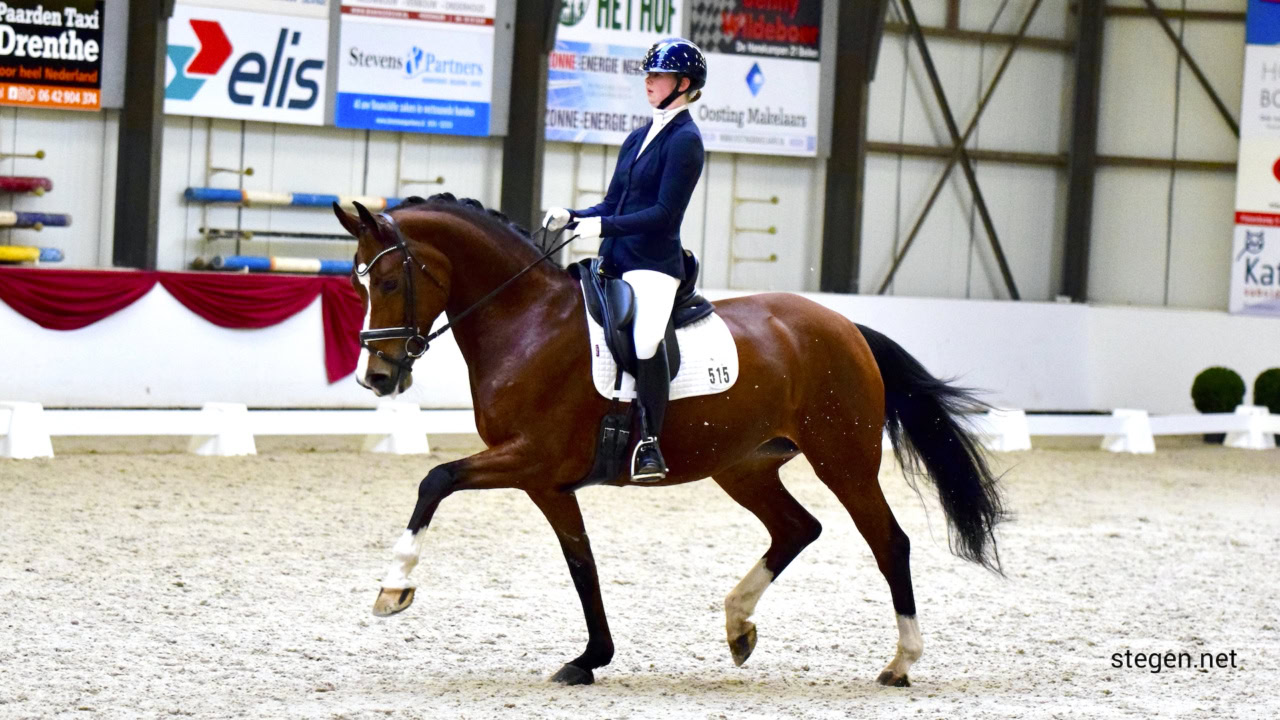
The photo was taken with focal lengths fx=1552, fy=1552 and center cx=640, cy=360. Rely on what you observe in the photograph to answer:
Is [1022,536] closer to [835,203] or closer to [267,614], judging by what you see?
[267,614]

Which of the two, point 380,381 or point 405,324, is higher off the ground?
point 405,324

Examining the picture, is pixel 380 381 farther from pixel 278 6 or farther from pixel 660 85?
pixel 278 6

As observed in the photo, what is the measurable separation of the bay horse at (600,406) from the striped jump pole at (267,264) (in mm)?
7682

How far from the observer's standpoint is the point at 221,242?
1250 cm

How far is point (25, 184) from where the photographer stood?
1124 centimetres

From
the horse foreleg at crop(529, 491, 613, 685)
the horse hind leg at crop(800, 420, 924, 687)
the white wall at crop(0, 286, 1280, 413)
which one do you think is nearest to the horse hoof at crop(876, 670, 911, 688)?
the horse hind leg at crop(800, 420, 924, 687)

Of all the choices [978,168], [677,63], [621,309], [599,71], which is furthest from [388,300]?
[978,168]

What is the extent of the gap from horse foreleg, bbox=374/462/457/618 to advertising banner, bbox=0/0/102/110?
331 inches

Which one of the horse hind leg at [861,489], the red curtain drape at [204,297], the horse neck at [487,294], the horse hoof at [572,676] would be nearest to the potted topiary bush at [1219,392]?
the red curtain drape at [204,297]

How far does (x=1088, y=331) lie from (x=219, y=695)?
13130 mm

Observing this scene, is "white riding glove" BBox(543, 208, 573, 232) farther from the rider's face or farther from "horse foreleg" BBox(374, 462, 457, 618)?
"horse foreleg" BBox(374, 462, 457, 618)

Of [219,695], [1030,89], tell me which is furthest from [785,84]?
[219,695]

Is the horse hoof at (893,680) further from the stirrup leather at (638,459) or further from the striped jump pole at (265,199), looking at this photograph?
the striped jump pole at (265,199)

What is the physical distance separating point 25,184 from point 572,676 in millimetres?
8180
